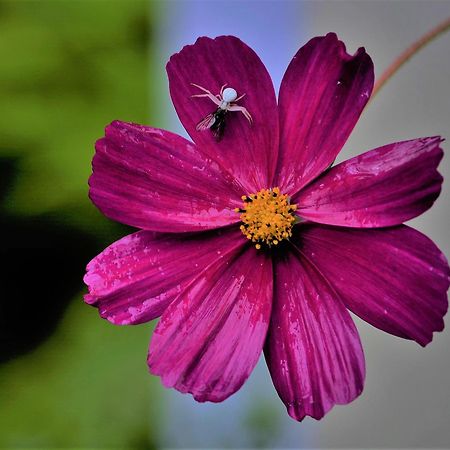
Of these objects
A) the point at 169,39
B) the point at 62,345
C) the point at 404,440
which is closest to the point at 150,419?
the point at 62,345

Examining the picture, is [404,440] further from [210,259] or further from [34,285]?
[34,285]

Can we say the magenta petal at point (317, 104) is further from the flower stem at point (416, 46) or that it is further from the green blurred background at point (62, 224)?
the green blurred background at point (62, 224)

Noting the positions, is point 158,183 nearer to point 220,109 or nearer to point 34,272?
point 220,109

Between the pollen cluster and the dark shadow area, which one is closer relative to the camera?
the pollen cluster

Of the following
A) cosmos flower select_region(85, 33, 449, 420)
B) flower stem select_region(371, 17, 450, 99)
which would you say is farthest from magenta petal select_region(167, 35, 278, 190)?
flower stem select_region(371, 17, 450, 99)

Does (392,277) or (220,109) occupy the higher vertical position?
(220,109)


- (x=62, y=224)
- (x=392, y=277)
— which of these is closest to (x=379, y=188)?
(x=392, y=277)

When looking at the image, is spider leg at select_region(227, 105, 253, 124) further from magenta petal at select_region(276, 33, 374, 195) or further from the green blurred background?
the green blurred background

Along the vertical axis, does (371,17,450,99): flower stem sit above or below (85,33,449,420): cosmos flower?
above
